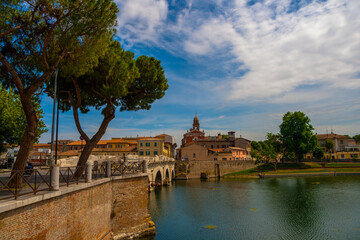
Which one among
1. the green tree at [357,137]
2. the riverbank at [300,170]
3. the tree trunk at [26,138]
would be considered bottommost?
the riverbank at [300,170]

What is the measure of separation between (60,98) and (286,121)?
230 feet

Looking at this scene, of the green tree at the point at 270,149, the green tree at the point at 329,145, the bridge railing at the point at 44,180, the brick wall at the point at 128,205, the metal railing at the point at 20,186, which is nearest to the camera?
the metal railing at the point at 20,186

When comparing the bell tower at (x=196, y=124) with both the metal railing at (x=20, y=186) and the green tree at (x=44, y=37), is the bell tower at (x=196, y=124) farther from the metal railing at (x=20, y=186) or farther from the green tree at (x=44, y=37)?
the metal railing at (x=20, y=186)

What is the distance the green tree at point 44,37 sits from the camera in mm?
12466

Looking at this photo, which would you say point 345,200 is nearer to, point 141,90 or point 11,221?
point 141,90

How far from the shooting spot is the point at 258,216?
1001 inches

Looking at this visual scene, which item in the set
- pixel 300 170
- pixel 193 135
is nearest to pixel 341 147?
pixel 300 170

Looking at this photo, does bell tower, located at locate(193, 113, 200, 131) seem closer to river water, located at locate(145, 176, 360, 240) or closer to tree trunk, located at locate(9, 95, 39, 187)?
river water, located at locate(145, 176, 360, 240)

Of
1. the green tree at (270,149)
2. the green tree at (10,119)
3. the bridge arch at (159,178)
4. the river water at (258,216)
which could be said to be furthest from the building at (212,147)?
the green tree at (10,119)

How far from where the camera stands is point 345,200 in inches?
1280

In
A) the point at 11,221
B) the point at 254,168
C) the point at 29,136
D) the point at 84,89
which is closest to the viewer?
the point at 11,221

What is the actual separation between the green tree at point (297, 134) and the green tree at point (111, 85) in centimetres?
6204

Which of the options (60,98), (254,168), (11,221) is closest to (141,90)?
(60,98)

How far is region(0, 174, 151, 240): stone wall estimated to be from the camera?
8625 mm
